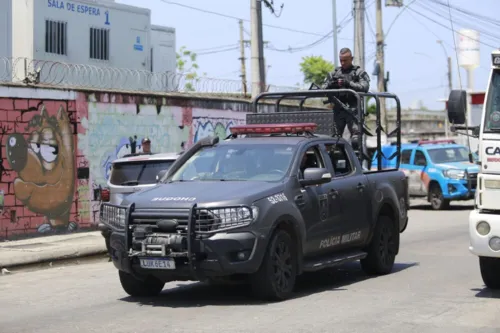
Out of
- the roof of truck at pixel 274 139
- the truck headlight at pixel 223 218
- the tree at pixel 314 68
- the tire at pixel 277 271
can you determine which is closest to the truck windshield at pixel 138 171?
the roof of truck at pixel 274 139

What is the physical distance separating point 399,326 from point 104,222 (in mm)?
3776

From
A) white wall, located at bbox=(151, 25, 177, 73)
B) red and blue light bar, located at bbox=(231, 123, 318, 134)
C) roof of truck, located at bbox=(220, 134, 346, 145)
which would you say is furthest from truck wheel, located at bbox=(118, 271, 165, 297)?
white wall, located at bbox=(151, 25, 177, 73)

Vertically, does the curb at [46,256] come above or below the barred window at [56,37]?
below

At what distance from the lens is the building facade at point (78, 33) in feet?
80.6

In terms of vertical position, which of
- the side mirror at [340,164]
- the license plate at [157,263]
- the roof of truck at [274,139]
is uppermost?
the roof of truck at [274,139]

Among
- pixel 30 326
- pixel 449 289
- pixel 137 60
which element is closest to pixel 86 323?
pixel 30 326

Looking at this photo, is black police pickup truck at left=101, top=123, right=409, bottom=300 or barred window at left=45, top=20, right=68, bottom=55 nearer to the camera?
black police pickup truck at left=101, top=123, right=409, bottom=300

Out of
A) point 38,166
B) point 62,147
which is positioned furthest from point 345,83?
point 62,147

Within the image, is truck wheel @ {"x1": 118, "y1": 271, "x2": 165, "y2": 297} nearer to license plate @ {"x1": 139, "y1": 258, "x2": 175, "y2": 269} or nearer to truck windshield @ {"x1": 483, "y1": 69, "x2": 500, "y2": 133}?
license plate @ {"x1": 139, "y1": 258, "x2": 175, "y2": 269}

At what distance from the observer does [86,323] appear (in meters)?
9.10

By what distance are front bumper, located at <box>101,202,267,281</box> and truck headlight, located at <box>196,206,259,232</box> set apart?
2.7 inches

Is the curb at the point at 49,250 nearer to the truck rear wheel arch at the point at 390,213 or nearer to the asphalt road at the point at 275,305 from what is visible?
the asphalt road at the point at 275,305

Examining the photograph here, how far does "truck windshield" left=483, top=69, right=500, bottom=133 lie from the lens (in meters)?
10.6

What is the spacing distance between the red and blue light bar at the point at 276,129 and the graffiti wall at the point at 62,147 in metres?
8.10
